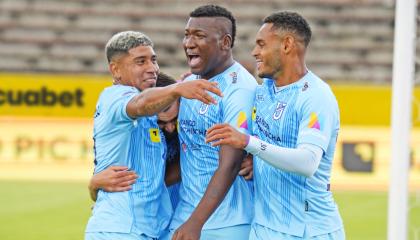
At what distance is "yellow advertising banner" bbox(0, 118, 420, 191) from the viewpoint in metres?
14.2

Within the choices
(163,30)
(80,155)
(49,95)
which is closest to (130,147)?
(80,155)

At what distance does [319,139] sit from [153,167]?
3.27ft

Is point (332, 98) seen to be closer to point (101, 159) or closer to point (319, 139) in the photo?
point (319, 139)

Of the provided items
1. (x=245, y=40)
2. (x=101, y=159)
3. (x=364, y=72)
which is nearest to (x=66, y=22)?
(x=245, y=40)

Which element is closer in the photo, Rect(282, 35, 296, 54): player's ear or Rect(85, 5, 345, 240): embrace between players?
Rect(85, 5, 345, 240): embrace between players

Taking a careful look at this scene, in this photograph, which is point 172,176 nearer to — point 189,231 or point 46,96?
point 189,231

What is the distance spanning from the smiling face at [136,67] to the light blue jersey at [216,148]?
0.26 metres

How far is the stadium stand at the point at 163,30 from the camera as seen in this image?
19.5m

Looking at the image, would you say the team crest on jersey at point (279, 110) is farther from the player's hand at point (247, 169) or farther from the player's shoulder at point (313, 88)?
the player's hand at point (247, 169)

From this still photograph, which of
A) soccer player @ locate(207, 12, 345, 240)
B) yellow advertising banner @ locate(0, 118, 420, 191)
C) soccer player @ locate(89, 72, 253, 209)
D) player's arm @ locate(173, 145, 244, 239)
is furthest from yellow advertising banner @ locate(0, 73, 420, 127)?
player's arm @ locate(173, 145, 244, 239)

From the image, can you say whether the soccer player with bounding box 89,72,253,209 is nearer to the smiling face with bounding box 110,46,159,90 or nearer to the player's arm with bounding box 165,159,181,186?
the player's arm with bounding box 165,159,181,186

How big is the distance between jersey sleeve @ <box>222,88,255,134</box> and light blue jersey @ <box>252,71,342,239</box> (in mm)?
56

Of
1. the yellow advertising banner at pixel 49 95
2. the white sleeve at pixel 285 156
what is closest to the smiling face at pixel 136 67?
the white sleeve at pixel 285 156

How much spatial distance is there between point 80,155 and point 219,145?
982 cm
